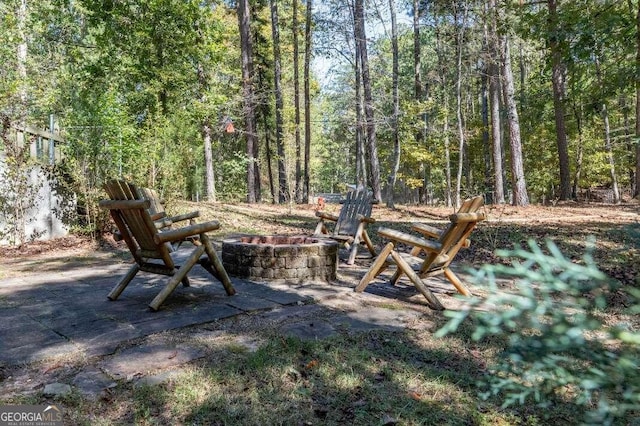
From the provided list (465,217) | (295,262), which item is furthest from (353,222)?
(465,217)

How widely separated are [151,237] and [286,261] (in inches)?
58.8

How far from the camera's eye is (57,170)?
7211 mm

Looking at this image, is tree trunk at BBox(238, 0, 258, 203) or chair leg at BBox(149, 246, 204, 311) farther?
tree trunk at BBox(238, 0, 258, 203)

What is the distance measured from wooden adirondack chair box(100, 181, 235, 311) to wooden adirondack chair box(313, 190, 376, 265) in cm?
236

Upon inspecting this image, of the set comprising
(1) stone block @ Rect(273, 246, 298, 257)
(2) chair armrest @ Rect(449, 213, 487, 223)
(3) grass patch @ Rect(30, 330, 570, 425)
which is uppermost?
(2) chair armrest @ Rect(449, 213, 487, 223)

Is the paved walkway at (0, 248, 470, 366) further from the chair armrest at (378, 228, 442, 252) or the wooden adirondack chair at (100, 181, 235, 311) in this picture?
the chair armrest at (378, 228, 442, 252)

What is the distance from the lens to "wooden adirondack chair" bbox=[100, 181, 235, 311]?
10.9 feet

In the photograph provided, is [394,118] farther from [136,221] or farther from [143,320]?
[143,320]

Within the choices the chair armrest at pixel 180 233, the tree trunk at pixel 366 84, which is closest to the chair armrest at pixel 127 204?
the chair armrest at pixel 180 233

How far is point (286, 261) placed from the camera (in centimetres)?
452

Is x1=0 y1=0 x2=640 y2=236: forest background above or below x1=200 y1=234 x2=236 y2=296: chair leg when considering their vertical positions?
above

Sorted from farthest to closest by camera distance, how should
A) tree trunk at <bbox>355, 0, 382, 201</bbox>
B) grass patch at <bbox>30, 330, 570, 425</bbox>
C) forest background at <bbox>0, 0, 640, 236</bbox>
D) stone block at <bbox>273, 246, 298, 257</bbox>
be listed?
1. tree trunk at <bbox>355, 0, 382, 201</bbox>
2. forest background at <bbox>0, 0, 640, 236</bbox>
3. stone block at <bbox>273, 246, 298, 257</bbox>
4. grass patch at <bbox>30, 330, 570, 425</bbox>

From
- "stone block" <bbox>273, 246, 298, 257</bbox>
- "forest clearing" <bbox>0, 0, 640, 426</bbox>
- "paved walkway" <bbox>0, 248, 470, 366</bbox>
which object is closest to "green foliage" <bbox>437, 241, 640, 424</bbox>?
"forest clearing" <bbox>0, 0, 640, 426</bbox>

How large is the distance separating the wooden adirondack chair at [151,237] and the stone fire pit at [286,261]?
0.76 m
